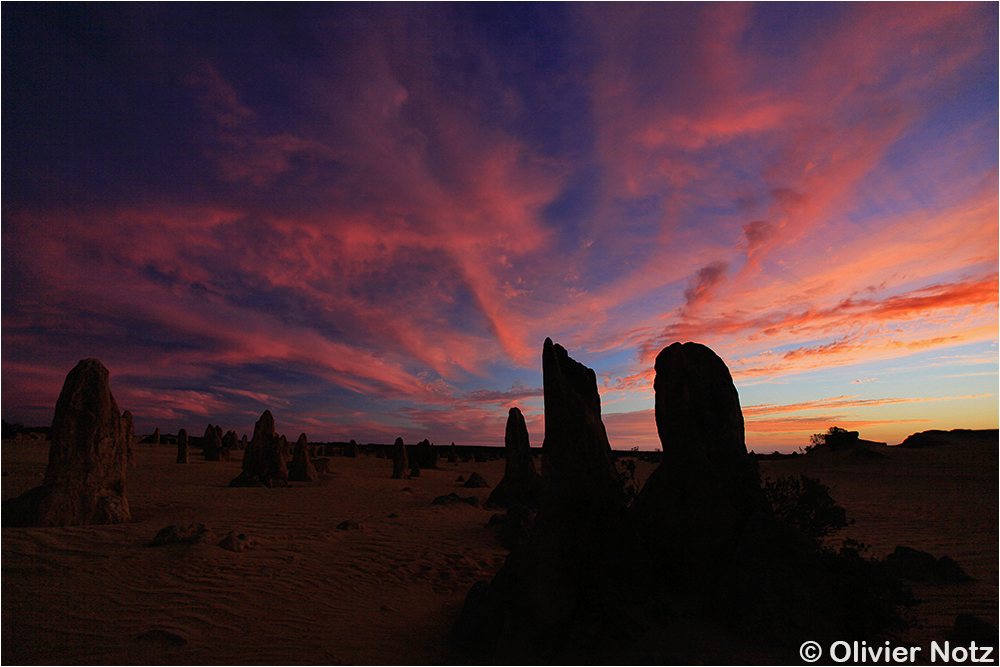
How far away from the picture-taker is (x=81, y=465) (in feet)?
43.7

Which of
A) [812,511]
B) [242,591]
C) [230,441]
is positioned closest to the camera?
[812,511]

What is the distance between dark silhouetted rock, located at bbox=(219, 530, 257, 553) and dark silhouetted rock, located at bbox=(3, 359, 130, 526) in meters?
4.80

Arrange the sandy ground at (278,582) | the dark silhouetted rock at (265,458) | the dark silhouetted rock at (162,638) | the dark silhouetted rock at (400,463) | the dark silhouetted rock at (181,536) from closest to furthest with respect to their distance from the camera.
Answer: the dark silhouetted rock at (162,638)
the sandy ground at (278,582)
the dark silhouetted rock at (181,536)
the dark silhouetted rock at (265,458)
the dark silhouetted rock at (400,463)

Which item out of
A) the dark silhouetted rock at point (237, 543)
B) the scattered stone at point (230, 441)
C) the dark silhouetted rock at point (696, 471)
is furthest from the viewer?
the scattered stone at point (230, 441)

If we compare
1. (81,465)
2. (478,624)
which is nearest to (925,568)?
(478,624)

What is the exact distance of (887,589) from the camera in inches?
236

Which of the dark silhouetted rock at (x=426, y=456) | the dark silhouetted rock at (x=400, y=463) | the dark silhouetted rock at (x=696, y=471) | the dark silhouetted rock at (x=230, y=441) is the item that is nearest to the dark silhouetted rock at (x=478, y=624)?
the dark silhouetted rock at (x=696, y=471)

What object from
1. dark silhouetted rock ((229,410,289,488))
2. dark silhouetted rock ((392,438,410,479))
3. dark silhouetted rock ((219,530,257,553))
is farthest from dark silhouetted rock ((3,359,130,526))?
dark silhouetted rock ((392,438,410,479))

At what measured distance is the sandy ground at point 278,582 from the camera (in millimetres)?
6910

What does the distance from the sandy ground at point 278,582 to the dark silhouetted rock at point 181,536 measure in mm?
229

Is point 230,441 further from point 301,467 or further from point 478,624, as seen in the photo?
point 478,624

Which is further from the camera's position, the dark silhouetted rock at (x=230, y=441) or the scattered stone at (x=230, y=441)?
the dark silhouetted rock at (x=230, y=441)

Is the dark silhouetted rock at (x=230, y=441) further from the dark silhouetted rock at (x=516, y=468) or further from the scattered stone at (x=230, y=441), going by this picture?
the dark silhouetted rock at (x=516, y=468)

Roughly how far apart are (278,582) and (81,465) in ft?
28.0
